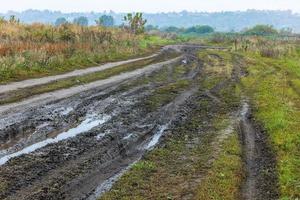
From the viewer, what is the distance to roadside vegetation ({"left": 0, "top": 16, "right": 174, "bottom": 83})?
24.2 metres

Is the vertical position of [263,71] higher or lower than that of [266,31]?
higher

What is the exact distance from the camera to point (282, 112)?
16.6 m

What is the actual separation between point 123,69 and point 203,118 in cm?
1297

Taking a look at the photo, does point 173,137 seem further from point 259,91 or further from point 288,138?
point 259,91

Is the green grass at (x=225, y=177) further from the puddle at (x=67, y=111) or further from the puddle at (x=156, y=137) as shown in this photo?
the puddle at (x=67, y=111)

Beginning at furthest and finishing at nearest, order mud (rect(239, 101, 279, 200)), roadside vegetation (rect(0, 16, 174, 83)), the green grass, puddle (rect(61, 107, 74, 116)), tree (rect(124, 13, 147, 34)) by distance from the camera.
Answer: tree (rect(124, 13, 147, 34)) → roadside vegetation (rect(0, 16, 174, 83)) → puddle (rect(61, 107, 74, 116)) → mud (rect(239, 101, 279, 200)) → the green grass

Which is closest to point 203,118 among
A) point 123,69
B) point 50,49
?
point 123,69

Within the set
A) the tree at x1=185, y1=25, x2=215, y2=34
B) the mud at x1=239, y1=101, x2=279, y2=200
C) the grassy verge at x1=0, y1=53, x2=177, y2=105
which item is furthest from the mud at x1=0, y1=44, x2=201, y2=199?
the tree at x1=185, y1=25, x2=215, y2=34

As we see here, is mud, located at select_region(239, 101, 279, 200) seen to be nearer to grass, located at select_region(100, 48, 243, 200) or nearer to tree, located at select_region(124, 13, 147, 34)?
grass, located at select_region(100, 48, 243, 200)

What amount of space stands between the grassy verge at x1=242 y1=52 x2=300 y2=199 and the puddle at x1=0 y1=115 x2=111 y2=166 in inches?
193

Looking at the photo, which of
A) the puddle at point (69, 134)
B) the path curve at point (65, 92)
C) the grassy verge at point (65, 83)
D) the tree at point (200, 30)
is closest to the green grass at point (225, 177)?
the puddle at point (69, 134)

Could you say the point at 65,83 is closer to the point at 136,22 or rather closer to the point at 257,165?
the point at 257,165

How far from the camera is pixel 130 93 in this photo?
20031mm

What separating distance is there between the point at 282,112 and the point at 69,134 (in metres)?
7.40
